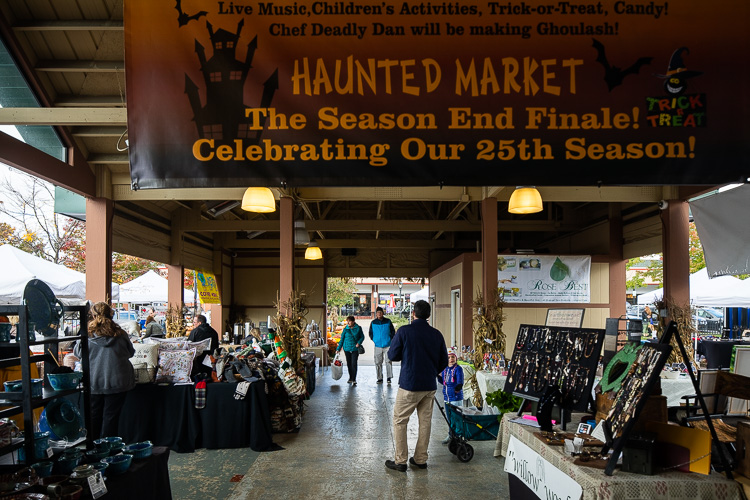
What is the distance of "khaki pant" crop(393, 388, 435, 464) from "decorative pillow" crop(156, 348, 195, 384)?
2628mm

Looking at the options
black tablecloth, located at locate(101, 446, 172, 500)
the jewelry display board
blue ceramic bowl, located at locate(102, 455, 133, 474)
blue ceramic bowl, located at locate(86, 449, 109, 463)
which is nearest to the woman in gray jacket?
black tablecloth, located at locate(101, 446, 172, 500)

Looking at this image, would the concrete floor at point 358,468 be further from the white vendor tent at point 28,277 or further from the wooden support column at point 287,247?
the white vendor tent at point 28,277

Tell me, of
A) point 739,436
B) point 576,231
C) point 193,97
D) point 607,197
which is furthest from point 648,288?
point 193,97

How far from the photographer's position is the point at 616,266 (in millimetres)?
11625

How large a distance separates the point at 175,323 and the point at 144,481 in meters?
8.68

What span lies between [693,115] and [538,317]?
9729 mm

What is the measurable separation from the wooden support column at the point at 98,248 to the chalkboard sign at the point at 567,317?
660 centimetres

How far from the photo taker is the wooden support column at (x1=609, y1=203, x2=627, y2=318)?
37.8ft

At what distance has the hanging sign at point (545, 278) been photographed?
1095 cm

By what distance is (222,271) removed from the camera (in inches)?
675

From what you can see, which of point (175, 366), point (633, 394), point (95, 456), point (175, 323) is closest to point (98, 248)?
point (175, 323)

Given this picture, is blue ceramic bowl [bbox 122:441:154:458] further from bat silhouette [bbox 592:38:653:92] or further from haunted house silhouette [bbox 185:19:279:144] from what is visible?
bat silhouette [bbox 592:38:653:92]

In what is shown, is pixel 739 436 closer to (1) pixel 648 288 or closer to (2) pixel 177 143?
(2) pixel 177 143

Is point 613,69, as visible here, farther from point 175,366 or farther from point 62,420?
point 175,366
